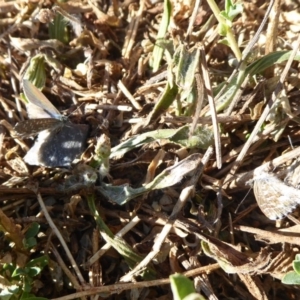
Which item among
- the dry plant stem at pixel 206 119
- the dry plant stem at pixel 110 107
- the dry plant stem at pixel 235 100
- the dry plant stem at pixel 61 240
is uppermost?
the dry plant stem at pixel 235 100

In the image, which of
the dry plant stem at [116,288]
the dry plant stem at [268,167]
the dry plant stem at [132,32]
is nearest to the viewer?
the dry plant stem at [116,288]

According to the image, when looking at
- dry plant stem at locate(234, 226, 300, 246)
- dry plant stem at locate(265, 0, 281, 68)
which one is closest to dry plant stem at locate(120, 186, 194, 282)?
dry plant stem at locate(234, 226, 300, 246)

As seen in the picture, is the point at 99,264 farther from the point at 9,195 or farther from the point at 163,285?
the point at 9,195

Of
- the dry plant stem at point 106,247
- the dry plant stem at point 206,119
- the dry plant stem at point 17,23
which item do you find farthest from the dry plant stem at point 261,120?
the dry plant stem at point 17,23

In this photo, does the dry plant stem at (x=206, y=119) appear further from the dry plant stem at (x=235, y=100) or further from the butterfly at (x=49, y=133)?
the butterfly at (x=49, y=133)

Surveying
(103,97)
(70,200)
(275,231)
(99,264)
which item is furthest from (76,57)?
(275,231)

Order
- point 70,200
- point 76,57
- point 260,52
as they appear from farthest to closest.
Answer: point 76,57 → point 260,52 → point 70,200
